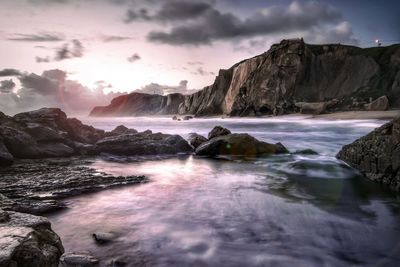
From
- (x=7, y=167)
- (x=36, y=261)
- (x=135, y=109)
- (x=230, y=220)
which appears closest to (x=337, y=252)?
(x=230, y=220)

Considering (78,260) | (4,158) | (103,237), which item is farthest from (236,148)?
(78,260)

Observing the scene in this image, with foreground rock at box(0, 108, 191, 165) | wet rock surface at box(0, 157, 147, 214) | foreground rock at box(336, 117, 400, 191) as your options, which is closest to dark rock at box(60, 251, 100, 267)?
wet rock surface at box(0, 157, 147, 214)

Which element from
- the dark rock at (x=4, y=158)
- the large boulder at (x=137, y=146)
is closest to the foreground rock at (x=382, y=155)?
the large boulder at (x=137, y=146)

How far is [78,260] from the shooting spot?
147 inches

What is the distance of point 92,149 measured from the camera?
1277 cm

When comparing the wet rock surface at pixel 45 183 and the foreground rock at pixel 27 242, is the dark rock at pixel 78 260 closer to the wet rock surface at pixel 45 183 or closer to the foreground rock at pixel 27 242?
the foreground rock at pixel 27 242

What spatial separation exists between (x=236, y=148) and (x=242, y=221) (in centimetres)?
733

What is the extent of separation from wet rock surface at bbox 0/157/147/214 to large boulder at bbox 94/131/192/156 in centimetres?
304

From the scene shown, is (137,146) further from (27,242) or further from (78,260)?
(27,242)

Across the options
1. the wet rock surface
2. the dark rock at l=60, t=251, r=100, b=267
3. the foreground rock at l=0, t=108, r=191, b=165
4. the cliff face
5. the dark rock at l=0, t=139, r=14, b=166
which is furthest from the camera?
the cliff face

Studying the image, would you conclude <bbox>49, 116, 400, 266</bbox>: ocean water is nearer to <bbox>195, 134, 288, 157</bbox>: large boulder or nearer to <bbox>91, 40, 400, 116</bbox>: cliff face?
<bbox>195, 134, 288, 157</bbox>: large boulder

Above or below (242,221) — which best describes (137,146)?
above

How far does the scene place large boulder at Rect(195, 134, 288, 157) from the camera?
41.6ft

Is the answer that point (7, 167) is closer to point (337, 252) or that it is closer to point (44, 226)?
point (44, 226)
